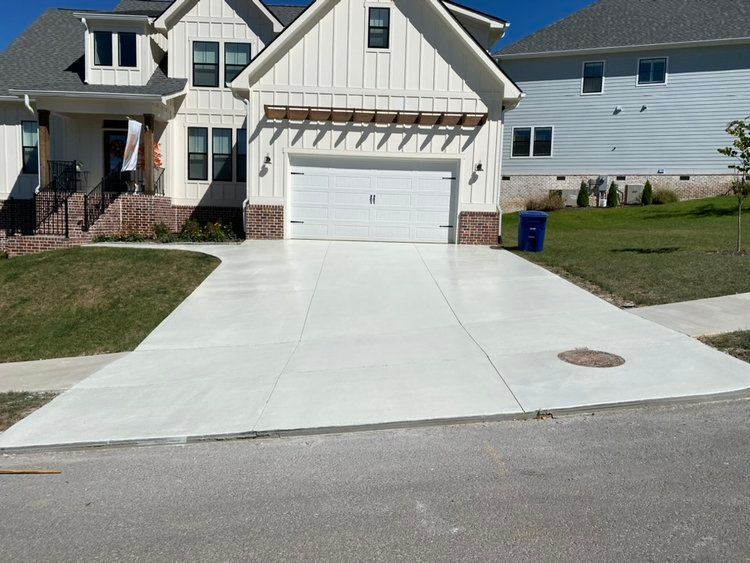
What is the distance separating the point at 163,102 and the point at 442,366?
15245mm

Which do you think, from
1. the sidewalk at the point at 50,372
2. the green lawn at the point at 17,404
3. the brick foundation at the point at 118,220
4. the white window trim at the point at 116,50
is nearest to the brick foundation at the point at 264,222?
the brick foundation at the point at 118,220

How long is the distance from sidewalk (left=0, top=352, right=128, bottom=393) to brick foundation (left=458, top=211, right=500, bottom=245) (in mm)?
11479

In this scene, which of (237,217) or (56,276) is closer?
(56,276)

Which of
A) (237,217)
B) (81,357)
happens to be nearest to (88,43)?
(237,217)

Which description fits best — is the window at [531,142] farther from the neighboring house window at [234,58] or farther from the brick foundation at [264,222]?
the brick foundation at [264,222]

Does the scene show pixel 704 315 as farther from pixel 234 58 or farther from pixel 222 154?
pixel 234 58

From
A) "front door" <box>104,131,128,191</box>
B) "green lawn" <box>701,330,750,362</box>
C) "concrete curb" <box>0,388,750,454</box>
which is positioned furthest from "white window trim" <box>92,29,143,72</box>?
"green lawn" <box>701,330,750,362</box>

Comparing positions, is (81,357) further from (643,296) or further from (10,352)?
(643,296)

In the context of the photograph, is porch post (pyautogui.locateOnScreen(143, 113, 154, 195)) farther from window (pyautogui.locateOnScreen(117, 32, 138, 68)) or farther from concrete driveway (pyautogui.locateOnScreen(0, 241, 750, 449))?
concrete driveway (pyautogui.locateOnScreen(0, 241, 750, 449))

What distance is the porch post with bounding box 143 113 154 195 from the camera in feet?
66.4

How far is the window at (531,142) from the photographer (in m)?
32.4

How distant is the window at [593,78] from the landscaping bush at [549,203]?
17.2 feet

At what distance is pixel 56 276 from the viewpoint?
557 inches

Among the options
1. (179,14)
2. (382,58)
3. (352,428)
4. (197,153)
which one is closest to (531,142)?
(382,58)
